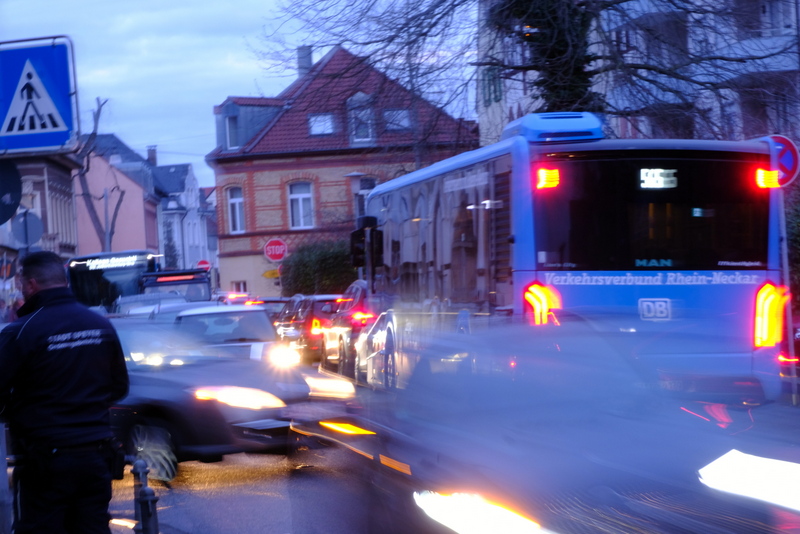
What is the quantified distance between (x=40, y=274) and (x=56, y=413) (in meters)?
0.73

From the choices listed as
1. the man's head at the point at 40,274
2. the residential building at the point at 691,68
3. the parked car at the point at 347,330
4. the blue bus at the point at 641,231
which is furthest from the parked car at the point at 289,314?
the man's head at the point at 40,274

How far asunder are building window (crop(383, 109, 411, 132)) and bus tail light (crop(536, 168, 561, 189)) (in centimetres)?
911

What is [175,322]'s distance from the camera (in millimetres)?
10961

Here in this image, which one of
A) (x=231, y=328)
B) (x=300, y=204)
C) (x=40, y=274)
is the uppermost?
(x=300, y=204)

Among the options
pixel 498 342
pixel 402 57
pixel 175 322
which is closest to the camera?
pixel 498 342

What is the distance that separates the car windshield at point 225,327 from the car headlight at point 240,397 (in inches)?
56.5

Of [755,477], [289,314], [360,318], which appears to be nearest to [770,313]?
[755,477]

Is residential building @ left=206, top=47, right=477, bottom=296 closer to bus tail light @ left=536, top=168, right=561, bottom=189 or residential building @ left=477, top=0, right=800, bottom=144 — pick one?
residential building @ left=477, top=0, right=800, bottom=144

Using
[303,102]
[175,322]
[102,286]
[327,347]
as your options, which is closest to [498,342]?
[175,322]

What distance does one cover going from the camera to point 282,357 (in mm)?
10547

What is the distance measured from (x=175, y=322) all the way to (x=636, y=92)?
1002 centimetres

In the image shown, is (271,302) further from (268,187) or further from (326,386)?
(326,386)

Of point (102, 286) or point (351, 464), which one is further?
point (102, 286)

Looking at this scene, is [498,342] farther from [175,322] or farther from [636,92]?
[636,92]
